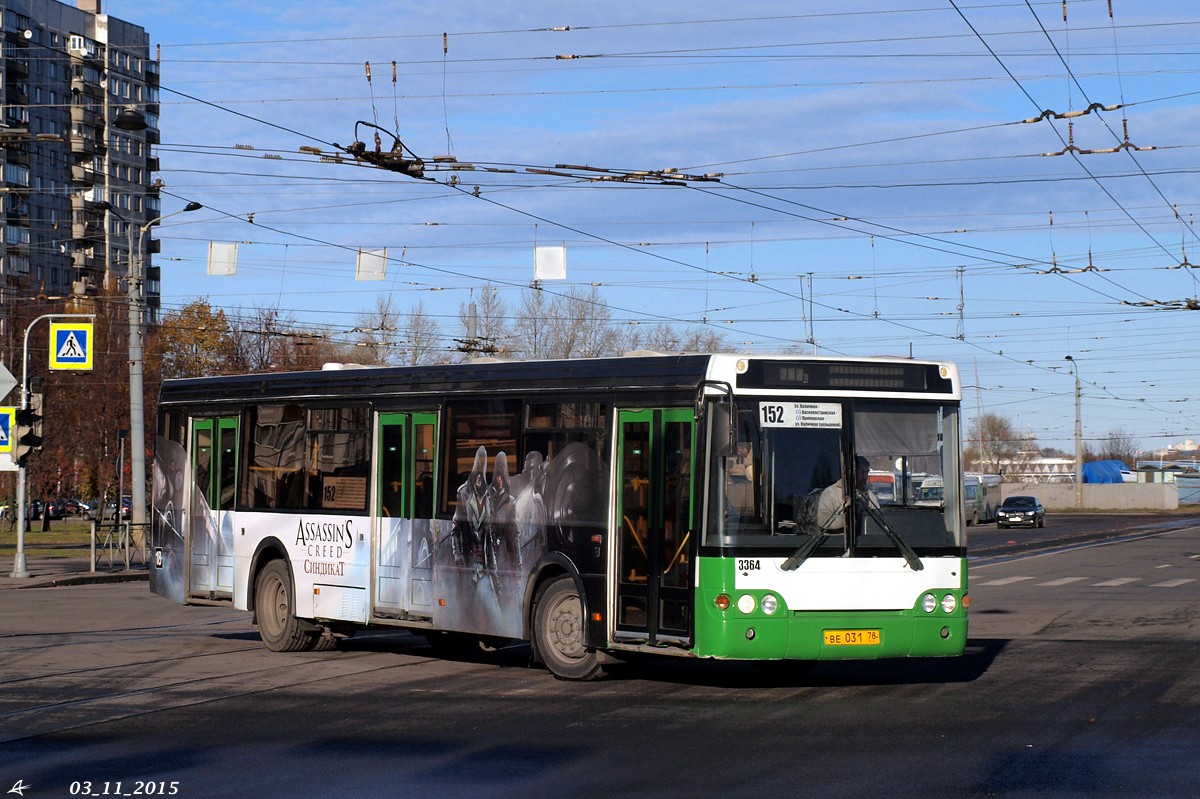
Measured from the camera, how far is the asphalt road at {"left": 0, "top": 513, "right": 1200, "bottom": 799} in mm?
8930

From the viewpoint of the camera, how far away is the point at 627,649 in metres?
13.0

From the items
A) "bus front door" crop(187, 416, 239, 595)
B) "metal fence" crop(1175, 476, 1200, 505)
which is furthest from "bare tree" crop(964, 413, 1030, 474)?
"bus front door" crop(187, 416, 239, 595)

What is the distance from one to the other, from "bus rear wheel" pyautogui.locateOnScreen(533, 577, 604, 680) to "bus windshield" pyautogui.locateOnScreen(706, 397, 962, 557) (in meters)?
1.82

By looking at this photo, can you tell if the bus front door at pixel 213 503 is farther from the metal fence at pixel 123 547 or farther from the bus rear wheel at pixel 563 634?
the metal fence at pixel 123 547

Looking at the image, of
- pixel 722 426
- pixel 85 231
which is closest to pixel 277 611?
pixel 722 426

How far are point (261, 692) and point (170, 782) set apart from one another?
4.30 meters

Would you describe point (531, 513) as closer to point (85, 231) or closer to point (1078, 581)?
point (1078, 581)

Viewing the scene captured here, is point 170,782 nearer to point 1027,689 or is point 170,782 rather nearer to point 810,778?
point 810,778

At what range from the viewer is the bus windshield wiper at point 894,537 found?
41.5 ft

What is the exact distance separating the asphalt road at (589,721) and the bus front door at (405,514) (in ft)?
2.36

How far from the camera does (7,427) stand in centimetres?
3145

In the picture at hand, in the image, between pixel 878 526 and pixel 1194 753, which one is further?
pixel 878 526

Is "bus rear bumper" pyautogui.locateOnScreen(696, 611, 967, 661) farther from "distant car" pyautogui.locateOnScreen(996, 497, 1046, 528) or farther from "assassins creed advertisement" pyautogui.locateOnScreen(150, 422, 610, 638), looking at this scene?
"distant car" pyautogui.locateOnScreen(996, 497, 1046, 528)

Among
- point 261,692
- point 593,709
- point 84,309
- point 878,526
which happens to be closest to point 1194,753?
point 878,526
